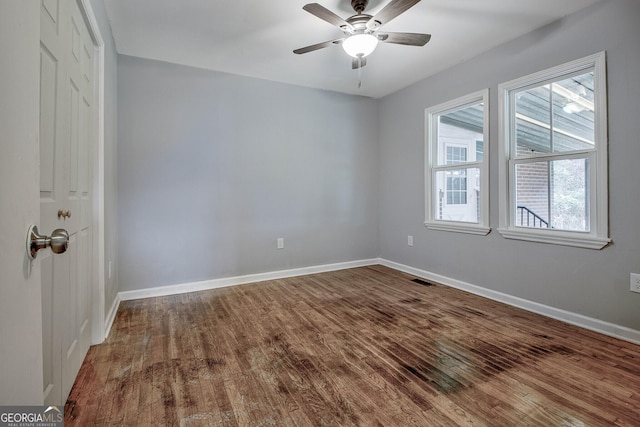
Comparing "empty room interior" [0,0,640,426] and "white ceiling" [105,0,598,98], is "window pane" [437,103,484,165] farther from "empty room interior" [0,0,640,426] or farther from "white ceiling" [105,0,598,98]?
"white ceiling" [105,0,598,98]

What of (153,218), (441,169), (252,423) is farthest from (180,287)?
(441,169)

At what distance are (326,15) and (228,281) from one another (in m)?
2.81

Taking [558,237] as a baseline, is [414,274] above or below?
below

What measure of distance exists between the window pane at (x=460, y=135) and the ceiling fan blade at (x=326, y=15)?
1793 millimetres

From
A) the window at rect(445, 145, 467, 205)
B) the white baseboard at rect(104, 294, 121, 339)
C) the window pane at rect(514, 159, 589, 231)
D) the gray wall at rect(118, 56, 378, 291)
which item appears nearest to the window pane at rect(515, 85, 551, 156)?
the window pane at rect(514, 159, 589, 231)

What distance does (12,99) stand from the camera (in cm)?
56

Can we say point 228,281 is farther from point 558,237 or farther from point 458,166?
point 558,237

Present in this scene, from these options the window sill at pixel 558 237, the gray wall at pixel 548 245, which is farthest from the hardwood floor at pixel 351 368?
the window sill at pixel 558 237

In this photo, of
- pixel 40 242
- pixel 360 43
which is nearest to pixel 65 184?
pixel 40 242

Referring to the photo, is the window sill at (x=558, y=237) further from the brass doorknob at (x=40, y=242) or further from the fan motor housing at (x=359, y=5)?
the brass doorknob at (x=40, y=242)

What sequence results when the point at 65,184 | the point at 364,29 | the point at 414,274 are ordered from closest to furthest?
the point at 65,184 < the point at 364,29 < the point at 414,274

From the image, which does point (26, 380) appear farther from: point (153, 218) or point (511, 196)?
point (511, 196)

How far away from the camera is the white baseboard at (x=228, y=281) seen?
3106mm

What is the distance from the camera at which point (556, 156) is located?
2.56 meters
